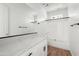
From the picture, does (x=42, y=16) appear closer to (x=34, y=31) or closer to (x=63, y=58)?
(x=34, y=31)

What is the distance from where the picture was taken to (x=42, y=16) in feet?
2.46

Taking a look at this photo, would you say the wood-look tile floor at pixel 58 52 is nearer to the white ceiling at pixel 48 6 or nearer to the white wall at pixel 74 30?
the white wall at pixel 74 30

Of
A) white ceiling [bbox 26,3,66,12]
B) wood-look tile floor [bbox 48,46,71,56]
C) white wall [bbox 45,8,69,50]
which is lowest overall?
wood-look tile floor [bbox 48,46,71,56]

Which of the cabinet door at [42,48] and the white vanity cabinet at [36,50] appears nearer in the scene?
the white vanity cabinet at [36,50]

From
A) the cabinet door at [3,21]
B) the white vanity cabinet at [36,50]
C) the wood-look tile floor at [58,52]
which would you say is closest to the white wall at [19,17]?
the cabinet door at [3,21]

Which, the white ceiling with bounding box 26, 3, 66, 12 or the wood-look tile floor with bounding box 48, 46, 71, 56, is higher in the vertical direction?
the white ceiling with bounding box 26, 3, 66, 12

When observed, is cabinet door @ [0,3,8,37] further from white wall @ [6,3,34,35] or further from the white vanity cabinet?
the white vanity cabinet

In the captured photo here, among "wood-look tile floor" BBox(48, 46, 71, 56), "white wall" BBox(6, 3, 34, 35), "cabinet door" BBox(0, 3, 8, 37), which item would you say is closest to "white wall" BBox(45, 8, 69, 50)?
"wood-look tile floor" BBox(48, 46, 71, 56)

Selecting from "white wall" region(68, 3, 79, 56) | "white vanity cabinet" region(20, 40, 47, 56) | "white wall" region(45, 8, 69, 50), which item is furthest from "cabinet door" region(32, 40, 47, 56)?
"white wall" region(68, 3, 79, 56)

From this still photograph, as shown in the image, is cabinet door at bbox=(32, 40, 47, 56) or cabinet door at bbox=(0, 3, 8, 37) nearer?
cabinet door at bbox=(0, 3, 8, 37)

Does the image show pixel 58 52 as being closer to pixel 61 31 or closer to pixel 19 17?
pixel 61 31

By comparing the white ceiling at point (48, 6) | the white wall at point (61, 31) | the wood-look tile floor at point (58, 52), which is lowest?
the wood-look tile floor at point (58, 52)

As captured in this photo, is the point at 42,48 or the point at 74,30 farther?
the point at 42,48

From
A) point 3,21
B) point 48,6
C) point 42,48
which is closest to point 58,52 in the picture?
point 42,48
